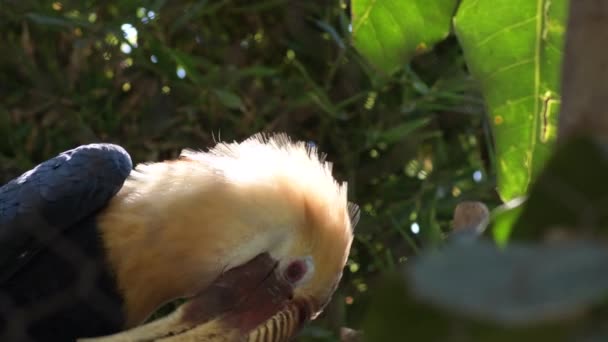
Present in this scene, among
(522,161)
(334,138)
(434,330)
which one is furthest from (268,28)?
(434,330)

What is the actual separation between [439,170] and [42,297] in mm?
1030

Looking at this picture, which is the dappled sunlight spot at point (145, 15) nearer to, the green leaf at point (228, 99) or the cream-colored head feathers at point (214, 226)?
the green leaf at point (228, 99)

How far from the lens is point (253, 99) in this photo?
2.20 metres

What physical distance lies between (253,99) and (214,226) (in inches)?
29.2

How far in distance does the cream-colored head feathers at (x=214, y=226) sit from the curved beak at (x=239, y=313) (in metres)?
0.03

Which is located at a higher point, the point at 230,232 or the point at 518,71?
the point at 518,71

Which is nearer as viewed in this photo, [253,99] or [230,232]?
[230,232]

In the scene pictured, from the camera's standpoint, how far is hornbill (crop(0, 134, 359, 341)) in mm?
1454

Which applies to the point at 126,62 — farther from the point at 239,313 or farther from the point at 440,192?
the point at 239,313

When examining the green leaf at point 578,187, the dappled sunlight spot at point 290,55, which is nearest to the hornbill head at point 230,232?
the dappled sunlight spot at point 290,55

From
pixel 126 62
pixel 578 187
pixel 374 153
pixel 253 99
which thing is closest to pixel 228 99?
pixel 253 99

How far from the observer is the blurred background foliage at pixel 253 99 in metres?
2.08

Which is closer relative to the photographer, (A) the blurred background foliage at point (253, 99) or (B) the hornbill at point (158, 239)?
(B) the hornbill at point (158, 239)

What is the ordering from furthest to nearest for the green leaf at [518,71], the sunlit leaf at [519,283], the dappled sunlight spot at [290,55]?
the dappled sunlight spot at [290,55]
the green leaf at [518,71]
the sunlit leaf at [519,283]
